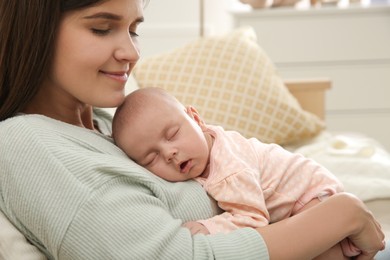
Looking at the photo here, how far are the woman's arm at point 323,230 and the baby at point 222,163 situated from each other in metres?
0.05

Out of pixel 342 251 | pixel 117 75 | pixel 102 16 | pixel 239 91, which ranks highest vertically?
pixel 102 16

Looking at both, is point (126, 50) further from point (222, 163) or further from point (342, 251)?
point (342, 251)

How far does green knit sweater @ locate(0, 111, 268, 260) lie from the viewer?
3.55 feet

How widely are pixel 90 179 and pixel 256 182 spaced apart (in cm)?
33

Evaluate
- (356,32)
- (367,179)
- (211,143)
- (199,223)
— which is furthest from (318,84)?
(199,223)

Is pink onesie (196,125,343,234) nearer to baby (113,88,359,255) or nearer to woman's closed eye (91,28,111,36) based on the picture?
baby (113,88,359,255)

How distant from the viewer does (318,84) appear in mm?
2988

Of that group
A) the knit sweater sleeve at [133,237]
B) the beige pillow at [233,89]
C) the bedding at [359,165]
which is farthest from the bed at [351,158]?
the knit sweater sleeve at [133,237]

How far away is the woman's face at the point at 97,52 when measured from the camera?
4.18 feet

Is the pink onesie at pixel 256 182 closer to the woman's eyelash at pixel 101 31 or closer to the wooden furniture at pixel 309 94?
the woman's eyelash at pixel 101 31

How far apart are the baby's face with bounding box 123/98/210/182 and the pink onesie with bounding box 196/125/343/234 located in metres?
0.04

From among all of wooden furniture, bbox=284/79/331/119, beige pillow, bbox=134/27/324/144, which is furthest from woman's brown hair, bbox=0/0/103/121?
wooden furniture, bbox=284/79/331/119

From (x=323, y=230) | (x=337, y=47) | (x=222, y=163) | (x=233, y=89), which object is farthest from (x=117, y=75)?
(x=337, y=47)

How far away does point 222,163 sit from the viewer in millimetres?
1307
